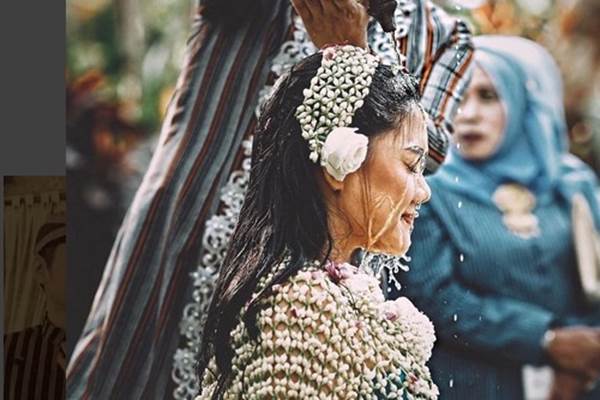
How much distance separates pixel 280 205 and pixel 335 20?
1.60 ft

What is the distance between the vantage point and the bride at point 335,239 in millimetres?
2982

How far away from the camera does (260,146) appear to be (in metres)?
3.15

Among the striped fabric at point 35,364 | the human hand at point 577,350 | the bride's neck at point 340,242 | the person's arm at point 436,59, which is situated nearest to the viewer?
the human hand at point 577,350

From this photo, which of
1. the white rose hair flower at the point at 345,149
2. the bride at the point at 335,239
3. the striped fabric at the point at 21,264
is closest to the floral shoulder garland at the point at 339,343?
the bride at the point at 335,239

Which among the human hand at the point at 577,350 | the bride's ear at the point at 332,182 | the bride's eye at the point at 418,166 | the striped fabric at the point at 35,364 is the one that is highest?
the bride's eye at the point at 418,166

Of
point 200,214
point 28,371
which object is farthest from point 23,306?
point 200,214

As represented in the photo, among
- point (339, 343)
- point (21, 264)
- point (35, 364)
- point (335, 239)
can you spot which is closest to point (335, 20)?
point (335, 239)

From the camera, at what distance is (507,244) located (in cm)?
286

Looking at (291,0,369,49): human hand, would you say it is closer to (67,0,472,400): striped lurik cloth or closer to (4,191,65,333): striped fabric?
(67,0,472,400): striped lurik cloth

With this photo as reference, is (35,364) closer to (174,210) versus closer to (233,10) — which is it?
(174,210)

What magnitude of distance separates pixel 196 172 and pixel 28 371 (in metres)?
1.02

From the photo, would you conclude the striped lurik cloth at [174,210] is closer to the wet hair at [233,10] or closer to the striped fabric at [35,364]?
the wet hair at [233,10]

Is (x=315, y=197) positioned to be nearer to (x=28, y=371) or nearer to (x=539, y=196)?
(x=539, y=196)

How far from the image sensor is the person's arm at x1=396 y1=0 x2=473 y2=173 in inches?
116
